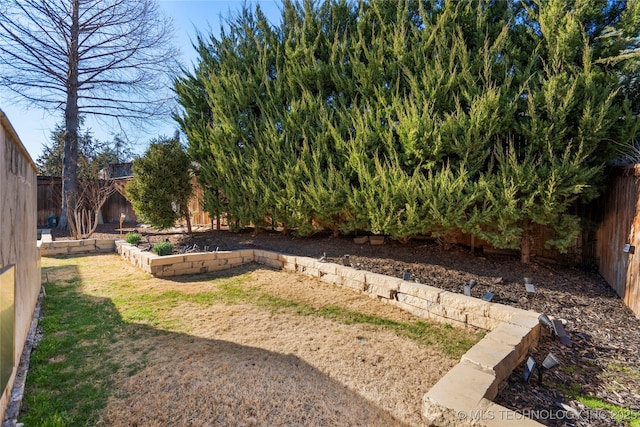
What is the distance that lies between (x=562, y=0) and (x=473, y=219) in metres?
3.26

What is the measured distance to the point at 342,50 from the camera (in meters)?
5.86

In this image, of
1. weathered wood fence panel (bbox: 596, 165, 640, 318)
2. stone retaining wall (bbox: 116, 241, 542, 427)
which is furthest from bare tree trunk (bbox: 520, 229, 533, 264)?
stone retaining wall (bbox: 116, 241, 542, 427)

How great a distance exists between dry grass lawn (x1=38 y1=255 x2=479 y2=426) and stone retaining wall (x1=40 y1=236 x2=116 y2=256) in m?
4.10

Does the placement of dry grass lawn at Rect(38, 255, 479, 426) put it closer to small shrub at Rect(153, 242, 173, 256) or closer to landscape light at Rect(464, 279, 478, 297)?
landscape light at Rect(464, 279, 478, 297)

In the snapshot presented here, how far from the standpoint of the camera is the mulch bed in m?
2.04

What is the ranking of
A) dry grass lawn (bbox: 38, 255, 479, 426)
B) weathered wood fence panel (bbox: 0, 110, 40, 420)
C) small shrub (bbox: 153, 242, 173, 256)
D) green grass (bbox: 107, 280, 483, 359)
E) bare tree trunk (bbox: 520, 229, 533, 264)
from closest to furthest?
weathered wood fence panel (bbox: 0, 110, 40, 420)
dry grass lawn (bbox: 38, 255, 479, 426)
green grass (bbox: 107, 280, 483, 359)
bare tree trunk (bbox: 520, 229, 533, 264)
small shrub (bbox: 153, 242, 173, 256)

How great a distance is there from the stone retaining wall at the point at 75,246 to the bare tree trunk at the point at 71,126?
3.35 m

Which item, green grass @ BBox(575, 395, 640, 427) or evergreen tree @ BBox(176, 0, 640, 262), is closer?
green grass @ BBox(575, 395, 640, 427)

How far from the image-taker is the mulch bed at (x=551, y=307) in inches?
80.4

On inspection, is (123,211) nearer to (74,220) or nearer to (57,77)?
(74,220)

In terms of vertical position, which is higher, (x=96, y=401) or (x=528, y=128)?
(x=528, y=128)

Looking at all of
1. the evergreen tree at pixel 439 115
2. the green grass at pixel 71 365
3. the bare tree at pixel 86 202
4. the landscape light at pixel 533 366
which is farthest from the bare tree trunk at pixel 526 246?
the bare tree at pixel 86 202

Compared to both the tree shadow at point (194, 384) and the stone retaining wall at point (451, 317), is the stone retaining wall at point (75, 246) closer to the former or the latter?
the stone retaining wall at point (451, 317)

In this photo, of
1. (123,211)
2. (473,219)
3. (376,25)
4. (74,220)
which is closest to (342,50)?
(376,25)
